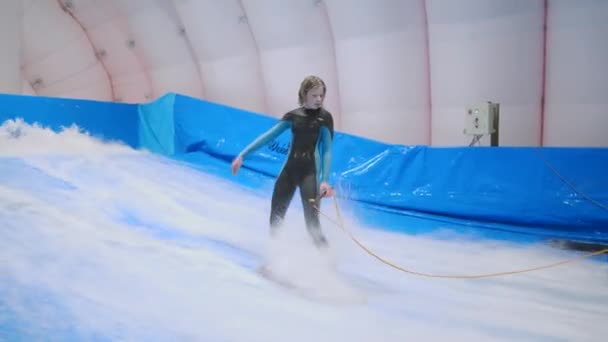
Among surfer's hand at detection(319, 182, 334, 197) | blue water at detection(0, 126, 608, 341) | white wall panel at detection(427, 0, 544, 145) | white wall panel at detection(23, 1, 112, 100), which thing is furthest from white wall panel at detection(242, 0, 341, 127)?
white wall panel at detection(23, 1, 112, 100)

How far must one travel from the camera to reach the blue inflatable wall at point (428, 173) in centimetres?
340

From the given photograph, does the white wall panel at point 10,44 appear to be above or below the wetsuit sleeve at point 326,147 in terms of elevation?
above

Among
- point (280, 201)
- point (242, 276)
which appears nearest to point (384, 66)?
point (280, 201)

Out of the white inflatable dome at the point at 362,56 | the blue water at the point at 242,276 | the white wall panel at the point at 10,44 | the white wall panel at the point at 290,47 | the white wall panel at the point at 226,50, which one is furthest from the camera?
the white wall panel at the point at 226,50

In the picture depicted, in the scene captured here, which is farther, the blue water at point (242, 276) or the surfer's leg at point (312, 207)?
the surfer's leg at point (312, 207)

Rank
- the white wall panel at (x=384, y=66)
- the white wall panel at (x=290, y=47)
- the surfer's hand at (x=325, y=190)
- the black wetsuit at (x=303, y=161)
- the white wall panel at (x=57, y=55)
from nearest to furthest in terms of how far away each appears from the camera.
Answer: the surfer's hand at (x=325, y=190), the black wetsuit at (x=303, y=161), the white wall panel at (x=384, y=66), the white wall panel at (x=290, y=47), the white wall panel at (x=57, y=55)

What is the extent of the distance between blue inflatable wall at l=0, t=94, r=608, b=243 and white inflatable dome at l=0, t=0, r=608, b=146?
81cm

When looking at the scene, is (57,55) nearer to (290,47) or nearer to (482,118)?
(290,47)

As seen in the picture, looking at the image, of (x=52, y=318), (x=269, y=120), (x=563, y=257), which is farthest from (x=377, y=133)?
(x=52, y=318)

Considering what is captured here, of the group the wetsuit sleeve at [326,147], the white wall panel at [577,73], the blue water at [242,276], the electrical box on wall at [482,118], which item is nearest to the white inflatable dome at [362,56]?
the white wall panel at [577,73]

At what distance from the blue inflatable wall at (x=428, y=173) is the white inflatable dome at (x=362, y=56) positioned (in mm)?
813

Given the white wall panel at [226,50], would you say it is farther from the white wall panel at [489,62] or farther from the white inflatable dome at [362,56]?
the white wall panel at [489,62]

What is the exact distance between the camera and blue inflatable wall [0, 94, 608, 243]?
11.2ft

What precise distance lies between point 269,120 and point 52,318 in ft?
12.2
